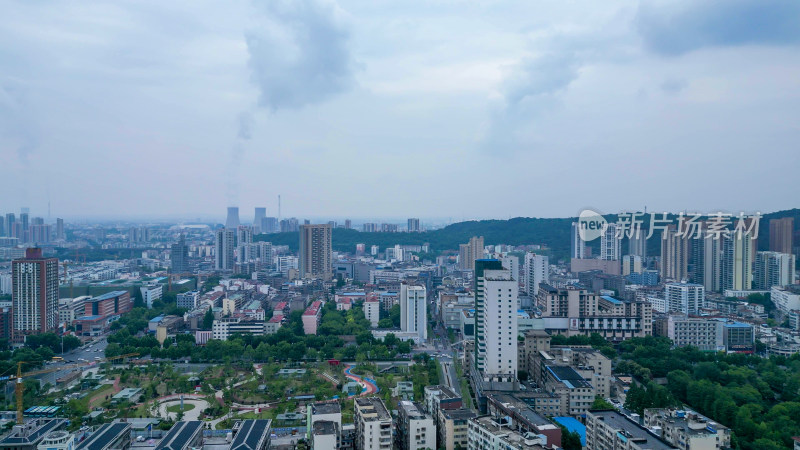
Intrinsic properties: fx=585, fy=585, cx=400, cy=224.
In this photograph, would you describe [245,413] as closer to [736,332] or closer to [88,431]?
[88,431]

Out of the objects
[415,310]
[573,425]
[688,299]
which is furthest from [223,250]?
[573,425]

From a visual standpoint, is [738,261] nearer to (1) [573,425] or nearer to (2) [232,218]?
(1) [573,425]

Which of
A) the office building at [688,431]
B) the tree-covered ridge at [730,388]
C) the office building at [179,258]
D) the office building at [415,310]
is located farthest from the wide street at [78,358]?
the office building at [179,258]

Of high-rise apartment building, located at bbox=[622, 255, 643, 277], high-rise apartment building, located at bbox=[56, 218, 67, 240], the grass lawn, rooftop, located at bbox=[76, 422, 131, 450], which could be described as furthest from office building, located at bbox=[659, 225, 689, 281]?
high-rise apartment building, located at bbox=[56, 218, 67, 240]

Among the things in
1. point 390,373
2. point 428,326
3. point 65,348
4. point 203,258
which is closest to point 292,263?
point 203,258

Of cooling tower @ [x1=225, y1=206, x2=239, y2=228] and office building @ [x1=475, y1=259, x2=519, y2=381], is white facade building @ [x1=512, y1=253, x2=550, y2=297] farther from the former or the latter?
cooling tower @ [x1=225, y1=206, x2=239, y2=228]
